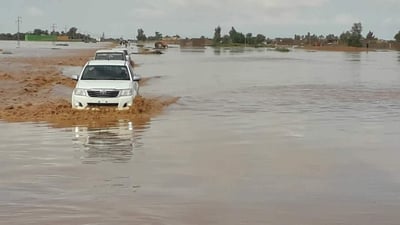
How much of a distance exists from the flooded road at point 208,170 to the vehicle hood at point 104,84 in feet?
4.15

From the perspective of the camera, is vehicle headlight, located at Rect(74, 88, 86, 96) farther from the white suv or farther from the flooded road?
the flooded road

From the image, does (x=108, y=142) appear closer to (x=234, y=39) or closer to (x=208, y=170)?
(x=208, y=170)

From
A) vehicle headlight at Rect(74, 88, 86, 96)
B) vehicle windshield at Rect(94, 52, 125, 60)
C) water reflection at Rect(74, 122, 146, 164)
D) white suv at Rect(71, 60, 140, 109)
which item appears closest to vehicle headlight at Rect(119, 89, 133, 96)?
white suv at Rect(71, 60, 140, 109)

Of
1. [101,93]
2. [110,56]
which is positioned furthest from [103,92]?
[110,56]

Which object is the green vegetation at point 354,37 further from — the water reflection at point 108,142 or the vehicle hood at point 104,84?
the water reflection at point 108,142

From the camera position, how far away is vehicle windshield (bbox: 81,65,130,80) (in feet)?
62.5

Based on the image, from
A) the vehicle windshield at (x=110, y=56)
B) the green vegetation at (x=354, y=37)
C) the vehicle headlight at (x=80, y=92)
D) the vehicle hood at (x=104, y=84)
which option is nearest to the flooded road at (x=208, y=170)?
the vehicle hood at (x=104, y=84)

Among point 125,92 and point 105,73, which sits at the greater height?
point 105,73

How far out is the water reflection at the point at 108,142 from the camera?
11.5 metres

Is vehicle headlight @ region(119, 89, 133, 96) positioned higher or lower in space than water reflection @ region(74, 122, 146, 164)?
higher

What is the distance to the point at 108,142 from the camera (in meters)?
13.4

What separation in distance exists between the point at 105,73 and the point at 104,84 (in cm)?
119

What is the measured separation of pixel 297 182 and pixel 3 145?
6334 mm

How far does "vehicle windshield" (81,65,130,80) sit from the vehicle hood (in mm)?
482
